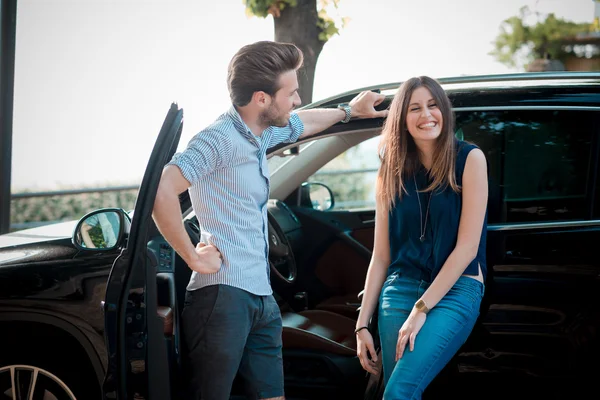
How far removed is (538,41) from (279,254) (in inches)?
989

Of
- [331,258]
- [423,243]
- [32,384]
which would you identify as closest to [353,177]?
[331,258]

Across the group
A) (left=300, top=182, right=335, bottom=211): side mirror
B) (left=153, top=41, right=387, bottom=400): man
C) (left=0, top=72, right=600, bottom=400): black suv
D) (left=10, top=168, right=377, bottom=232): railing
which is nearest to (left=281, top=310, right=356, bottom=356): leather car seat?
(left=0, top=72, right=600, bottom=400): black suv

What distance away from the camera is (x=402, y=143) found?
9.39 ft

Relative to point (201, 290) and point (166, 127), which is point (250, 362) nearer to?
point (201, 290)

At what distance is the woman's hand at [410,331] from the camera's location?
2.58m

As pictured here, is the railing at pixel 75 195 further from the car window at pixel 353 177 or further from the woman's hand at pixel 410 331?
the woman's hand at pixel 410 331

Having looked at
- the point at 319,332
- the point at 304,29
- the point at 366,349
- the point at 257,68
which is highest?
the point at 304,29

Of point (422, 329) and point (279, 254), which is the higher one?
point (279, 254)

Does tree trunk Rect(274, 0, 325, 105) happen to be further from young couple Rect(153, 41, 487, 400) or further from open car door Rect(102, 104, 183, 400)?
open car door Rect(102, 104, 183, 400)

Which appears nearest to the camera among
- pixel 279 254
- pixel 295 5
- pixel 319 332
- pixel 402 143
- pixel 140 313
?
pixel 140 313

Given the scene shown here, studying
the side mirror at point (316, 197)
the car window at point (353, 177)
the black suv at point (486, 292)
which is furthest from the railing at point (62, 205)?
the black suv at point (486, 292)

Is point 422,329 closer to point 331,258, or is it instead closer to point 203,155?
point 203,155

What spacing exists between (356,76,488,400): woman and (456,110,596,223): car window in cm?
27

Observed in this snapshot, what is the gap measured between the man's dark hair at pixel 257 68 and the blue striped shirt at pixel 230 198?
85 millimetres
